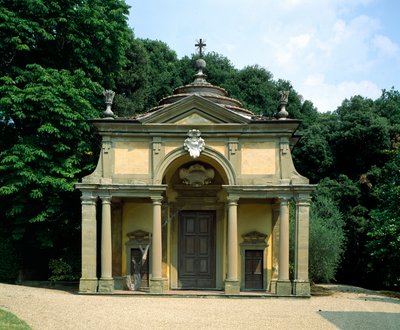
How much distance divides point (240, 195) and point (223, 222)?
2587 millimetres

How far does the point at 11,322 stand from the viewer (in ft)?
33.9

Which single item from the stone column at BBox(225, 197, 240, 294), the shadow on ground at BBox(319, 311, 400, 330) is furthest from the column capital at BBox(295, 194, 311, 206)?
the shadow on ground at BBox(319, 311, 400, 330)

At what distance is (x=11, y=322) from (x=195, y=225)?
10.9 m

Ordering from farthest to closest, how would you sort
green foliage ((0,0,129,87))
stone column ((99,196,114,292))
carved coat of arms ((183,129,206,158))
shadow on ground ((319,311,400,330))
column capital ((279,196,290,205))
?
green foliage ((0,0,129,87)) → carved coat of arms ((183,129,206,158)) → column capital ((279,196,290,205)) → stone column ((99,196,114,292)) → shadow on ground ((319,311,400,330))

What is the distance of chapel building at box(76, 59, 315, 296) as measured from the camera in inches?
705

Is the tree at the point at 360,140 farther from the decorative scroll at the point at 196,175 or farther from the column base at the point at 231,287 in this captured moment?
the column base at the point at 231,287

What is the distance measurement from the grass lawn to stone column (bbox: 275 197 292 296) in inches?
376

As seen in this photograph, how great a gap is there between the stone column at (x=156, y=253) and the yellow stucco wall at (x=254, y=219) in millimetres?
3610

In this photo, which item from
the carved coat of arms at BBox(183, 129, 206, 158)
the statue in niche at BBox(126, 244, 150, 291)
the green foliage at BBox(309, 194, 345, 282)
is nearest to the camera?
the carved coat of arms at BBox(183, 129, 206, 158)

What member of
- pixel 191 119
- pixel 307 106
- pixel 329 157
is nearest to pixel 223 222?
pixel 191 119

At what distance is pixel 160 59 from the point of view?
42.0m

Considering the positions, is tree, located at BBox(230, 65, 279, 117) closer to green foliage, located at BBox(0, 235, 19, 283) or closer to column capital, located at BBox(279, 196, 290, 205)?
column capital, located at BBox(279, 196, 290, 205)

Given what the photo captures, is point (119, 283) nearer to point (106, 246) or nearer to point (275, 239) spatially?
point (106, 246)

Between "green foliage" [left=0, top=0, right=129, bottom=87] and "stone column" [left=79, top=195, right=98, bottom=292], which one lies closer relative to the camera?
"stone column" [left=79, top=195, right=98, bottom=292]
